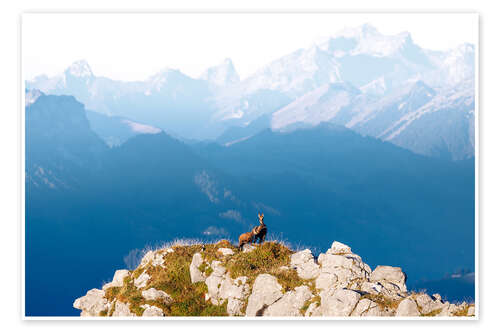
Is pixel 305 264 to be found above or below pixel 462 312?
above

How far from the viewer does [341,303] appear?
57.9 ft

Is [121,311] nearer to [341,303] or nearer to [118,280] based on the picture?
[118,280]

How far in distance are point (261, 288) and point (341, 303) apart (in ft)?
11.7

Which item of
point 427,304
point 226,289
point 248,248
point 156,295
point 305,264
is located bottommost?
point 427,304

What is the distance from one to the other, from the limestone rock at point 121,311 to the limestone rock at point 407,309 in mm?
11229

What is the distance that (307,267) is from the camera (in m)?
20.2

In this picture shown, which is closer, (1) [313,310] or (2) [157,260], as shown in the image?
(1) [313,310]

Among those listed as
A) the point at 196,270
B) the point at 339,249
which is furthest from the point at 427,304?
the point at 196,270

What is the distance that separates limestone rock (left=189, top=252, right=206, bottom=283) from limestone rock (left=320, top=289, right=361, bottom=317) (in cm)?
617

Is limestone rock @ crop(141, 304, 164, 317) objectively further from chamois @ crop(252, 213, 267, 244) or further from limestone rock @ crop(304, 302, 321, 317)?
limestone rock @ crop(304, 302, 321, 317)

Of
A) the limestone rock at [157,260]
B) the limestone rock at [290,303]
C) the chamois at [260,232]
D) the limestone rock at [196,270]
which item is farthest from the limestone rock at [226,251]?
the limestone rock at [290,303]
